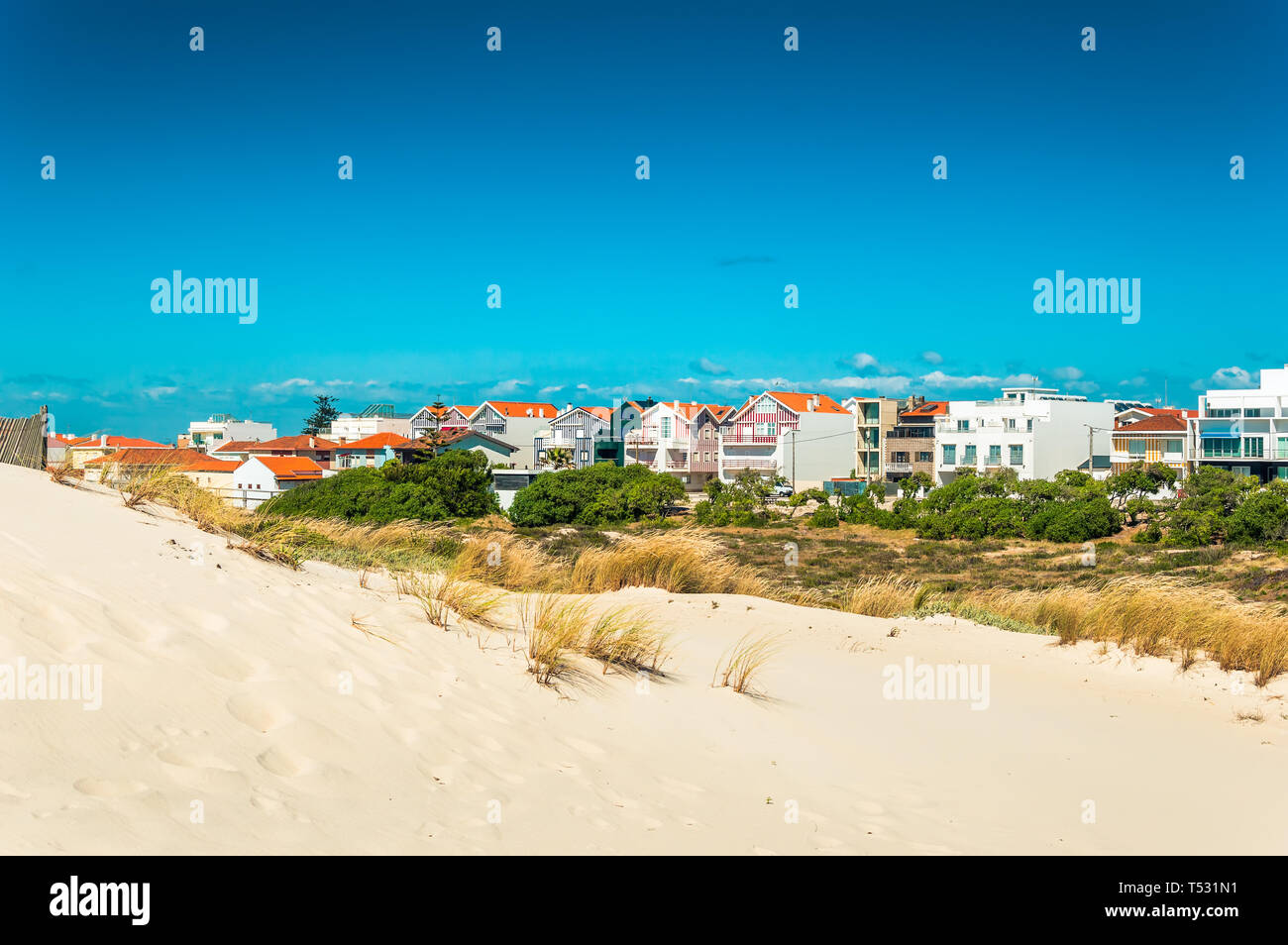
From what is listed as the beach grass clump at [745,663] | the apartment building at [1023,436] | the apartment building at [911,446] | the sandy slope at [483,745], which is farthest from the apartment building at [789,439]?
the sandy slope at [483,745]

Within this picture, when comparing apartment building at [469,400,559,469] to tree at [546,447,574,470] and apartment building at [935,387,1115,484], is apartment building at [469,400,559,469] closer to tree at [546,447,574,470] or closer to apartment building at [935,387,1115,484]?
tree at [546,447,574,470]

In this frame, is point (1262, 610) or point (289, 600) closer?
point (289, 600)

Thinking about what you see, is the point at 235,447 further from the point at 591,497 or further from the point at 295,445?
the point at 591,497

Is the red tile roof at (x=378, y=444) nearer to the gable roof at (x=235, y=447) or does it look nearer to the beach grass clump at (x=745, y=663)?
the gable roof at (x=235, y=447)

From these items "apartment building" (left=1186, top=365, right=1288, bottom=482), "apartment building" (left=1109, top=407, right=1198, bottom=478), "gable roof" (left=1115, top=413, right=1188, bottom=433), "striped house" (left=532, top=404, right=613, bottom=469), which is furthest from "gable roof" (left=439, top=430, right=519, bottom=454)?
"apartment building" (left=1186, top=365, right=1288, bottom=482)

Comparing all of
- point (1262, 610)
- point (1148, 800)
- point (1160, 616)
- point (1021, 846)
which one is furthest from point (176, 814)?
point (1262, 610)
